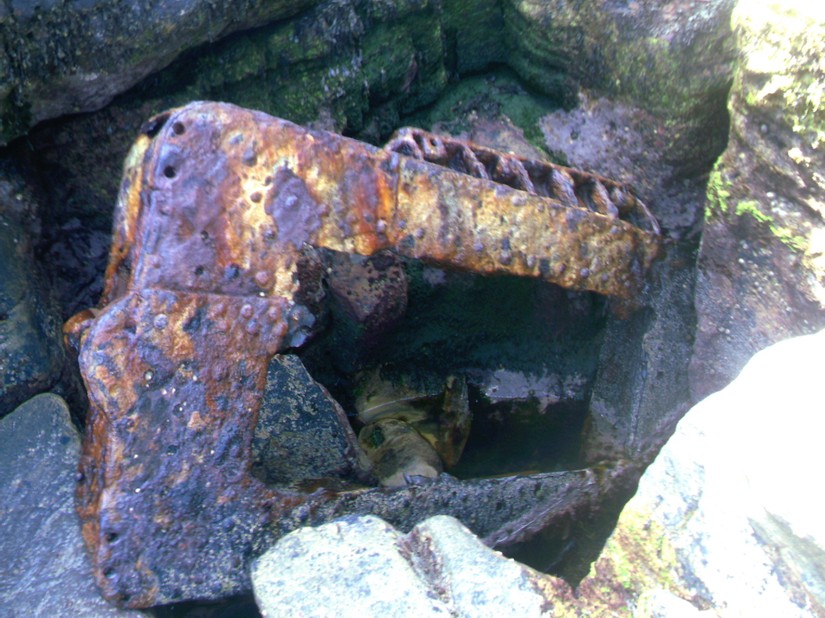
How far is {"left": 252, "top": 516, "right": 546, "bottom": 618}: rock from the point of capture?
1637 millimetres

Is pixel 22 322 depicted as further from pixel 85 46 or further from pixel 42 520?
pixel 85 46

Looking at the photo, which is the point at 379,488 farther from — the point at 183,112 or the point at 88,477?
the point at 183,112

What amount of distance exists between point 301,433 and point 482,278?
96cm

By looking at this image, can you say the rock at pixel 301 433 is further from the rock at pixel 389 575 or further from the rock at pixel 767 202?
the rock at pixel 767 202

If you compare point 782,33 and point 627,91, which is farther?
point 627,91

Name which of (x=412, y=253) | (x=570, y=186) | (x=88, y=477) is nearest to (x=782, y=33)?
(x=570, y=186)

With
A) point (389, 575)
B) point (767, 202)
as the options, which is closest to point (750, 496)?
point (389, 575)

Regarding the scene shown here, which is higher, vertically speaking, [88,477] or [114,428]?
[114,428]

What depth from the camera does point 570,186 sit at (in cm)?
246

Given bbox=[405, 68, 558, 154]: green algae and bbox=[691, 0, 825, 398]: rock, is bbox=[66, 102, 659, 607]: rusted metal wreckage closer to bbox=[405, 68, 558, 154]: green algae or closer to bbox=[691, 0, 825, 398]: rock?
bbox=[691, 0, 825, 398]: rock

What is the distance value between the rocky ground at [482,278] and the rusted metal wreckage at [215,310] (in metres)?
0.19

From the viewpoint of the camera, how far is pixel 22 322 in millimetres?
2322

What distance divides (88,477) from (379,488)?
0.75 meters

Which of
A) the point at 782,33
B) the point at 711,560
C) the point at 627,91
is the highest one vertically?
the point at 782,33
